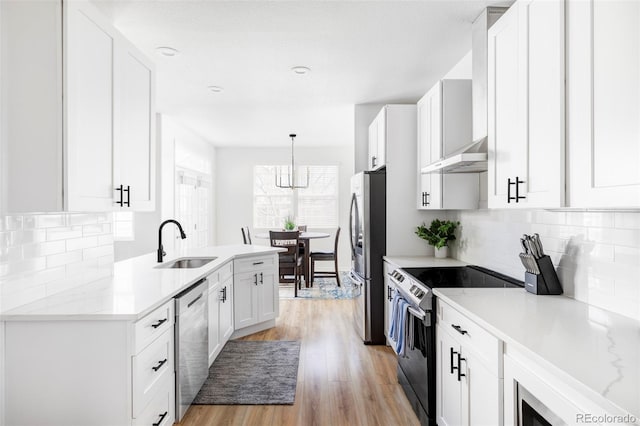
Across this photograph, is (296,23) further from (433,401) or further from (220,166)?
(220,166)

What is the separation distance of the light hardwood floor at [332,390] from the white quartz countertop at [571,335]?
3.40 ft

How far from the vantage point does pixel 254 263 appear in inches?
158

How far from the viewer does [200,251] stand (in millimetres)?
4105

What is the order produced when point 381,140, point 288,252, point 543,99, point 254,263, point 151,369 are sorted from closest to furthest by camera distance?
point 543,99, point 151,369, point 381,140, point 254,263, point 288,252

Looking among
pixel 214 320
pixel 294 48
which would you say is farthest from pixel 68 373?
pixel 294 48

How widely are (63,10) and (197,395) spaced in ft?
8.05

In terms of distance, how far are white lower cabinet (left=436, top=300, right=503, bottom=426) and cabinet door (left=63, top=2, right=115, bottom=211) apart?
189 cm

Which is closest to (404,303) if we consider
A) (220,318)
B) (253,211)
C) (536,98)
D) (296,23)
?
(536,98)

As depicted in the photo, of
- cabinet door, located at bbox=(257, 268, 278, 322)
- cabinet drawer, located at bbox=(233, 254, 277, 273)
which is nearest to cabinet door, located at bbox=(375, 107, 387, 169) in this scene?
cabinet drawer, located at bbox=(233, 254, 277, 273)

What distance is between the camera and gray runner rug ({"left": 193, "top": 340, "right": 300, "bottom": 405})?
108 inches

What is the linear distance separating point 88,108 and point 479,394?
223 centimetres

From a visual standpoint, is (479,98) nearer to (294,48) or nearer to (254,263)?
(294,48)

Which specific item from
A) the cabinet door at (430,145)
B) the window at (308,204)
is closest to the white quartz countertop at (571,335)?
the cabinet door at (430,145)

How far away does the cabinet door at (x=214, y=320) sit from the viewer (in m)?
3.09
